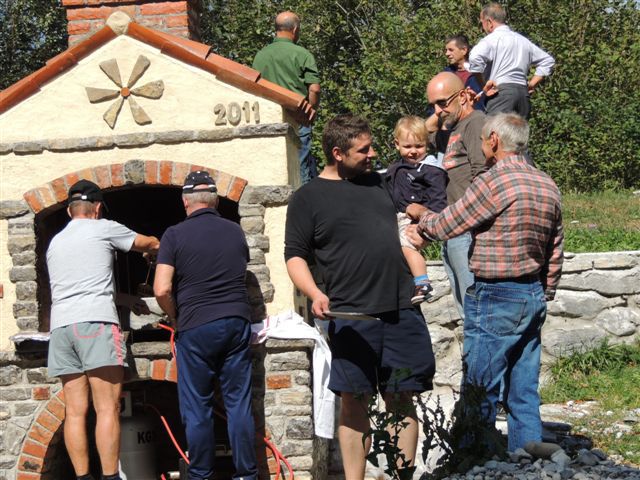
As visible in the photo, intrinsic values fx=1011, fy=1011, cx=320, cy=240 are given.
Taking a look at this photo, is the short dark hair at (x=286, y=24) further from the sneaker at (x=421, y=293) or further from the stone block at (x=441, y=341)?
the sneaker at (x=421, y=293)

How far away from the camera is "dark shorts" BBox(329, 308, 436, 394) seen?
541 cm

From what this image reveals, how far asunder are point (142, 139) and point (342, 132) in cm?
227

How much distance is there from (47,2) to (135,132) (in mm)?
13659

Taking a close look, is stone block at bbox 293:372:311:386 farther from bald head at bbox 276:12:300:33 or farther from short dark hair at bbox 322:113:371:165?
bald head at bbox 276:12:300:33

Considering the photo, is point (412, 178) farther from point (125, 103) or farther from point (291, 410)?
point (125, 103)

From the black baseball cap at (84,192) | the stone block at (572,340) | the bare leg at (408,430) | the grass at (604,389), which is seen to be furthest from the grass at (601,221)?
the black baseball cap at (84,192)

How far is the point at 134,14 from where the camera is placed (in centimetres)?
789

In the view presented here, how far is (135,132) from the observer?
7.41 m

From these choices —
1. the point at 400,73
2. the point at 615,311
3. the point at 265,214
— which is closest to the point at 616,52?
the point at 400,73

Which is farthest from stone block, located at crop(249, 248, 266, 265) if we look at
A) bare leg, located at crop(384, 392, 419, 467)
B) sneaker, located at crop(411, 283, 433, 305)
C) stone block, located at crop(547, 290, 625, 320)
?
stone block, located at crop(547, 290, 625, 320)

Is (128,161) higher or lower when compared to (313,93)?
lower

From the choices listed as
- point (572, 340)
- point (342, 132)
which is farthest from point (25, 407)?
point (572, 340)

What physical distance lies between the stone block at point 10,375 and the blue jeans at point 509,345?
350 cm

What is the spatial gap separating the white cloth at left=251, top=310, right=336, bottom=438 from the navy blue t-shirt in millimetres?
601
